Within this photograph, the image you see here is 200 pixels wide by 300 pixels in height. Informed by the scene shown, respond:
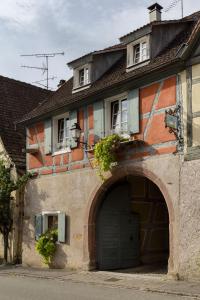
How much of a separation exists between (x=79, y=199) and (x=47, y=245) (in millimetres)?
1969

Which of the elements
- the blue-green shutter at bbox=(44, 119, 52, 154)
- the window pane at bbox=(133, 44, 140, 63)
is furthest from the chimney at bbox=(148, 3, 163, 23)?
the blue-green shutter at bbox=(44, 119, 52, 154)

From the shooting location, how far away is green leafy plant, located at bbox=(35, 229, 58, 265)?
16064 mm

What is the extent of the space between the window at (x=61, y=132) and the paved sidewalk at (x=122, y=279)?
4.13 m

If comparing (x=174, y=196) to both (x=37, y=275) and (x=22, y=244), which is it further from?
(x=22, y=244)

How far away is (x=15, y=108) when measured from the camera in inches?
904

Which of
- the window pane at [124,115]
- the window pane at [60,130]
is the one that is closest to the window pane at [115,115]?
the window pane at [124,115]

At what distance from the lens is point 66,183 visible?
1617cm

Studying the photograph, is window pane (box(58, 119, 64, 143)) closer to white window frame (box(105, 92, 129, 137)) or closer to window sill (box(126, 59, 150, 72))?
white window frame (box(105, 92, 129, 137))

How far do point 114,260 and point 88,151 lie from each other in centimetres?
350

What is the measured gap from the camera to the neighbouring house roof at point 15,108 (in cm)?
1998

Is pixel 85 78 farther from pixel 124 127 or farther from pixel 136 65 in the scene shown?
pixel 124 127

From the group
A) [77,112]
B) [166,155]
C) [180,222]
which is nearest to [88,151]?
[77,112]

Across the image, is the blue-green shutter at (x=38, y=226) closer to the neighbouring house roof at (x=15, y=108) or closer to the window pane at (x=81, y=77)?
the neighbouring house roof at (x=15, y=108)

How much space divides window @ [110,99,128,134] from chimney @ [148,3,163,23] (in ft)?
12.4
